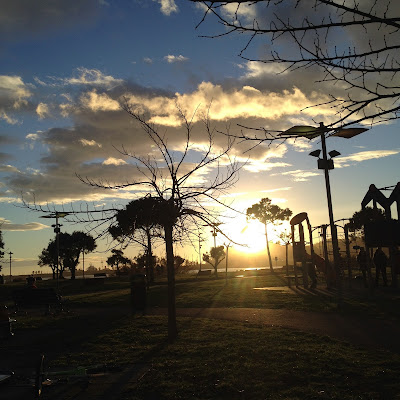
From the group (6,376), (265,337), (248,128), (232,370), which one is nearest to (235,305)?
(265,337)

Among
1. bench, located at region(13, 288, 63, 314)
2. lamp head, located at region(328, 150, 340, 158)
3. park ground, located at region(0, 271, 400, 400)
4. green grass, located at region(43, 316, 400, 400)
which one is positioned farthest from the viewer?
bench, located at region(13, 288, 63, 314)

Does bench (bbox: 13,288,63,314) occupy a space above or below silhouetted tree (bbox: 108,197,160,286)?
below

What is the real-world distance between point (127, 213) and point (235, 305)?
895cm

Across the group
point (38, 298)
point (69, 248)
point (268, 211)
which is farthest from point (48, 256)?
point (38, 298)

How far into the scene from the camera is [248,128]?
13.4 feet

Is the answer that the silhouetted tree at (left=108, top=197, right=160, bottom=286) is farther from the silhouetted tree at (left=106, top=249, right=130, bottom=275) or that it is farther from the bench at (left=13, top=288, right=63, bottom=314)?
the silhouetted tree at (left=106, top=249, right=130, bottom=275)

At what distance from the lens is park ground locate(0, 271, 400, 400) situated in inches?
252

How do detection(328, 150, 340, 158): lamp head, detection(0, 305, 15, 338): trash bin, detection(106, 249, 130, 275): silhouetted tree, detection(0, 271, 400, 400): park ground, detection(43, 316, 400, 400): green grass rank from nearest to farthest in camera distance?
1. detection(43, 316, 400, 400): green grass
2. detection(0, 271, 400, 400): park ground
3. detection(0, 305, 15, 338): trash bin
4. detection(328, 150, 340, 158): lamp head
5. detection(106, 249, 130, 275): silhouetted tree

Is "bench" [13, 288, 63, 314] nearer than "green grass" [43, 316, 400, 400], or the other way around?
"green grass" [43, 316, 400, 400]

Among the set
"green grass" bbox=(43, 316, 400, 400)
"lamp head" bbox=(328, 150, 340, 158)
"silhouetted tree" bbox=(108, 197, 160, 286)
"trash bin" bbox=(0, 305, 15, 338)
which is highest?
"lamp head" bbox=(328, 150, 340, 158)

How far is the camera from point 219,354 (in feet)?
28.2

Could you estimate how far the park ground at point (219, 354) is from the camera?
6402 millimetres

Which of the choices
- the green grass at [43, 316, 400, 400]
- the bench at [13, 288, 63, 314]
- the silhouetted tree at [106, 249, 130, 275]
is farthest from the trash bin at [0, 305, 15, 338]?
the silhouetted tree at [106, 249, 130, 275]

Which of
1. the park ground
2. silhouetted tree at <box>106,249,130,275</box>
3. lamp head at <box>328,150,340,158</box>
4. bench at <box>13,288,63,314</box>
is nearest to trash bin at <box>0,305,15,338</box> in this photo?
the park ground
